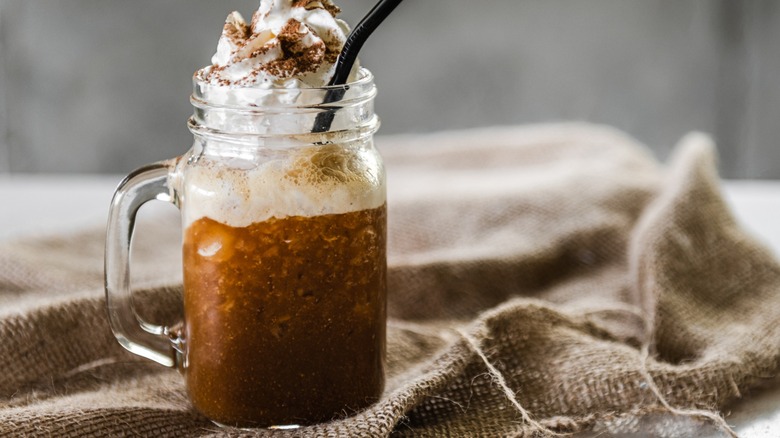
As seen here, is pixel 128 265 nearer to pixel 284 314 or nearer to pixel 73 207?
pixel 284 314

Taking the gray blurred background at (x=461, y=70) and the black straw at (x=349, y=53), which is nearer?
the black straw at (x=349, y=53)

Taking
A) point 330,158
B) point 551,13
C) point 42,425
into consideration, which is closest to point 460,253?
point 330,158

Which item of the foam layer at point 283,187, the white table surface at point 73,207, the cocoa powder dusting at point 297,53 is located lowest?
the white table surface at point 73,207

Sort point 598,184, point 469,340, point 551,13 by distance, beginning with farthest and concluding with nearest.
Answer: point 551,13 < point 598,184 < point 469,340

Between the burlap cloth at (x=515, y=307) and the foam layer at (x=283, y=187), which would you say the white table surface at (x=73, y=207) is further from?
the foam layer at (x=283, y=187)

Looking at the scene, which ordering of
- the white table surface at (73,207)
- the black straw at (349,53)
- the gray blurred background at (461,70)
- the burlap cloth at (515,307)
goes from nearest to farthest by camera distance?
the black straw at (349,53) < the burlap cloth at (515,307) < the white table surface at (73,207) < the gray blurred background at (461,70)

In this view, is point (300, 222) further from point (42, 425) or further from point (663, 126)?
point (663, 126)

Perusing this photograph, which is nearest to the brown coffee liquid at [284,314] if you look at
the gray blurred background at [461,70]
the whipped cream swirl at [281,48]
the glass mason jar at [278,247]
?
the glass mason jar at [278,247]
